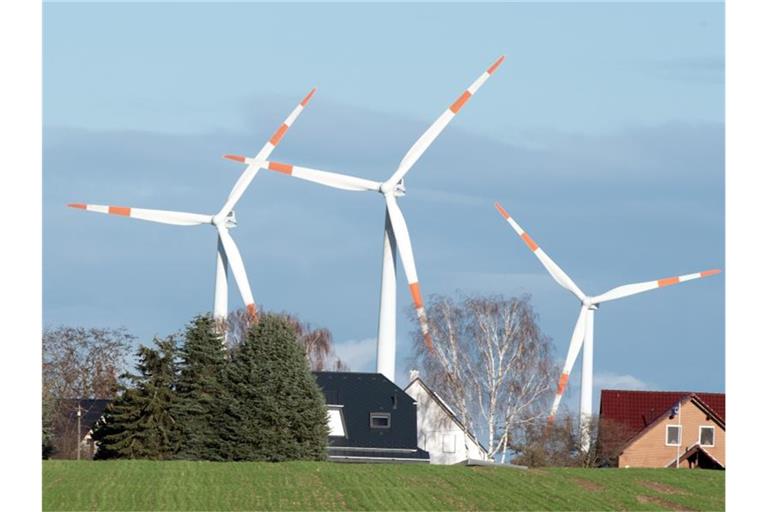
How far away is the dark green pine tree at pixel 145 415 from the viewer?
5525 centimetres

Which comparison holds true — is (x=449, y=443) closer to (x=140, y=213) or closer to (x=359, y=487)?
(x=140, y=213)

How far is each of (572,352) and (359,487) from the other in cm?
3723

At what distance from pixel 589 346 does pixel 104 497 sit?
4391 centimetres

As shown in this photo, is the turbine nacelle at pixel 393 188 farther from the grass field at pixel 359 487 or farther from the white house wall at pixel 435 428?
the grass field at pixel 359 487

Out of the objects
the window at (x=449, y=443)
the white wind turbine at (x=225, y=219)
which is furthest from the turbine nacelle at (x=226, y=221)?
the window at (x=449, y=443)

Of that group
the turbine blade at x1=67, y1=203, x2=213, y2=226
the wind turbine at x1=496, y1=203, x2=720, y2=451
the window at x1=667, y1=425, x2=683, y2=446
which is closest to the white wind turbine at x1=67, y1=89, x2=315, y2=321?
the turbine blade at x1=67, y1=203, x2=213, y2=226

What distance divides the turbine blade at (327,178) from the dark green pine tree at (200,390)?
14.4m

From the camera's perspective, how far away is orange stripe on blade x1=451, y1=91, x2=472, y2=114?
68938 mm

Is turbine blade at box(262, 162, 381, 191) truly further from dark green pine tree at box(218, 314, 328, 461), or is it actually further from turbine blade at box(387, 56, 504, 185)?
dark green pine tree at box(218, 314, 328, 461)

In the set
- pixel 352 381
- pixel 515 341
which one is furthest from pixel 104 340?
pixel 515 341

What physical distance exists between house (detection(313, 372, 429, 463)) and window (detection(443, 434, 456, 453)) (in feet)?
29.4

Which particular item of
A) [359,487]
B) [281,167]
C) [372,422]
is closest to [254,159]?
[281,167]

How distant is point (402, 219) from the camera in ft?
233

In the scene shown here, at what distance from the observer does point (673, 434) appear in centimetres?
7544
